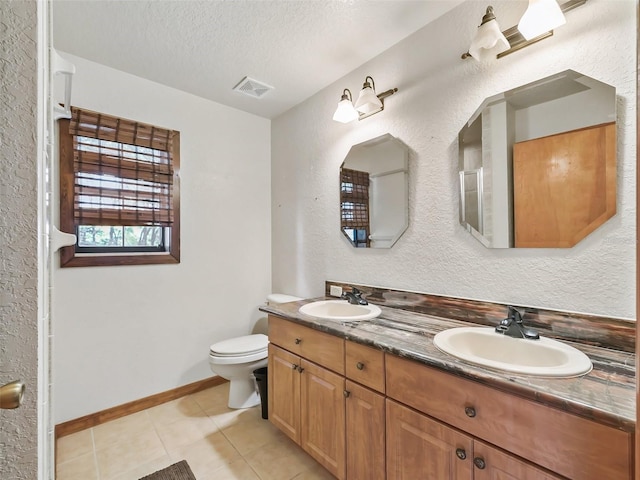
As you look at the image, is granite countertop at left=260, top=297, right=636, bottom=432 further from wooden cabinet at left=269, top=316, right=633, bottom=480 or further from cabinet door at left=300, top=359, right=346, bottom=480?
cabinet door at left=300, top=359, right=346, bottom=480

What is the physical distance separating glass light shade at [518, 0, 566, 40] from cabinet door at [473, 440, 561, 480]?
5.13 feet

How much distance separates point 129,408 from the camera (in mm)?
2131

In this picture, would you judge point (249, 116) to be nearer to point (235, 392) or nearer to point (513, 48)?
point (513, 48)

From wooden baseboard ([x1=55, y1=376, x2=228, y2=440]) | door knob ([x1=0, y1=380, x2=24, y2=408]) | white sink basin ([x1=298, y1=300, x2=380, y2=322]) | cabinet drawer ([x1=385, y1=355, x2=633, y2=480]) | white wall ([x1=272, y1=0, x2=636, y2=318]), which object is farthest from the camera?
wooden baseboard ([x1=55, y1=376, x2=228, y2=440])

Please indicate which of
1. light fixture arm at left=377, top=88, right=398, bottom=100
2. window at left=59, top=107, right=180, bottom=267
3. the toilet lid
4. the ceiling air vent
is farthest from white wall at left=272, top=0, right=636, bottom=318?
window at left=59, top=107, right=180, bottom=267

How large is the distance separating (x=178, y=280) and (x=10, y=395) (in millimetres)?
1993

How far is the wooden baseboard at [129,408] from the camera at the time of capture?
192 centimetres

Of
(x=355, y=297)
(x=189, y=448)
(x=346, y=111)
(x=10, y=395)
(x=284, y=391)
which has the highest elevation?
(x=346, y=111)

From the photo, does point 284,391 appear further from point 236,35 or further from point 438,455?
point 236,35

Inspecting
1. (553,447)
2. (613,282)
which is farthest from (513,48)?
(553,447)

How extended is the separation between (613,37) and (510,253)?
91 cm

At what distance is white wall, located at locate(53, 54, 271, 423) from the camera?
1.97 m

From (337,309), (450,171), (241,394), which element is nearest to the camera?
(450,171)

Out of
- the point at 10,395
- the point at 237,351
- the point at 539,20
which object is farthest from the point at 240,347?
the point at 539,20
